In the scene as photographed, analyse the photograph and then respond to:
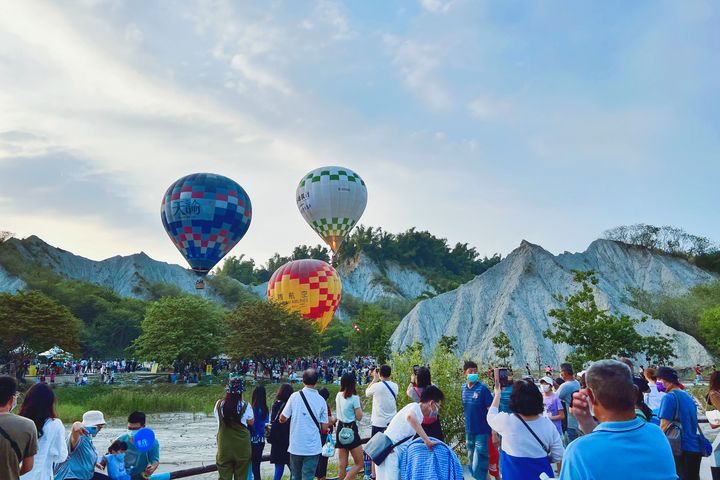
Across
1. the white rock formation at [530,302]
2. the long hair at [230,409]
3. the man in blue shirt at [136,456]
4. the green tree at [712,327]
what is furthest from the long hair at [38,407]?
A: the green tree at [712,327]

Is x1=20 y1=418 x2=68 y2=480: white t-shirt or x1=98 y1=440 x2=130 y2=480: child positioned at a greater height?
x1=20 y1=418 x2=68 y2=480: white t-shirt

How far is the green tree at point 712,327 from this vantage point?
48.4m

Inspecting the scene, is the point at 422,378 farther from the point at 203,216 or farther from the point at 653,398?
the point at 203,216

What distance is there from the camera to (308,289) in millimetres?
40375

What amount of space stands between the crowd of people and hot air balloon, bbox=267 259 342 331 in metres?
32.7

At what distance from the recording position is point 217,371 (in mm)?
40031

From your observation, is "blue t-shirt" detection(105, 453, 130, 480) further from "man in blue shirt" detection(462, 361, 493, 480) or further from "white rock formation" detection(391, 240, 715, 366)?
"white rock formation" detection(391, 240, 715, 366)

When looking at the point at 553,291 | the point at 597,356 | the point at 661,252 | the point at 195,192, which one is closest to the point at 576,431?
the point at 597,356

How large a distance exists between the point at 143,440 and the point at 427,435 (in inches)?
110

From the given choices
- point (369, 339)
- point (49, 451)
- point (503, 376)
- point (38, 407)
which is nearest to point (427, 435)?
point (503, 376)

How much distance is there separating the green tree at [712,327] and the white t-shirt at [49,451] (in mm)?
55488

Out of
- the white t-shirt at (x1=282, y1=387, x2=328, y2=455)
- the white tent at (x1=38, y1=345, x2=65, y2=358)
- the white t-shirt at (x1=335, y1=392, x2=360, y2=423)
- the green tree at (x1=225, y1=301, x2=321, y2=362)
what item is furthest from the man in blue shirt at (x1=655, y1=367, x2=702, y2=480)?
the white tent at (x1=38, y1=345, x2=65, y2=358)

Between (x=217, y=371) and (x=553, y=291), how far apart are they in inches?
1494

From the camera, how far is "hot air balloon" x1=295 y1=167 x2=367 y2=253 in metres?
40.2
